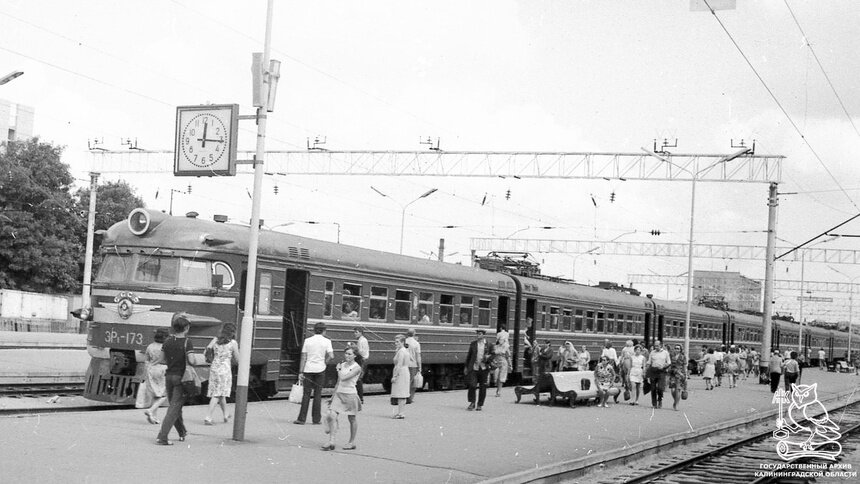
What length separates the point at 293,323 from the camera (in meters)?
21.3

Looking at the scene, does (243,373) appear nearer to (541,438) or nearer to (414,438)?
(414,438)

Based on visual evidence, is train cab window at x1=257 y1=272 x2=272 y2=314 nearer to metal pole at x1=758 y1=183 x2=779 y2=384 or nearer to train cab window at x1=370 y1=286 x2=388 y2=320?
train cab window at x1=370 y1=286 x2=388 y2=320

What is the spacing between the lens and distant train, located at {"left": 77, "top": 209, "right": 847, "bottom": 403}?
711 inches

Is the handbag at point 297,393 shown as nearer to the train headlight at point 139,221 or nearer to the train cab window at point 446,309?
the train headlight at point 139,221

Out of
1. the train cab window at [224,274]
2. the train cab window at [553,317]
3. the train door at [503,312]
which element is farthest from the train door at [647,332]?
the train cab window at [224,274]

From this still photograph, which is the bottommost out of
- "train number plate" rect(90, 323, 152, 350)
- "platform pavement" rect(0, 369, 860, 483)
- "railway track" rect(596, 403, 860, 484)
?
"railway track" rect(596, 403, 860, 484)

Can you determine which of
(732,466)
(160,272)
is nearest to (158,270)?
(160,272)

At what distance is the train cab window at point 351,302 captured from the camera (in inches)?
901

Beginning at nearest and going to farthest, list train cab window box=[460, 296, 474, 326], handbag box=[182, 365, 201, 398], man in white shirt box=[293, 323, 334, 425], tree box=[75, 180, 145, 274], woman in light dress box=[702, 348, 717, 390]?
handbag box=[182, 365, 201, 398]
man in white shirt box=[293, 323, 334, 425]
train cab window box=[460, 296, 474, 326]
woman in light dress box=[702, 348, 717, 390]
tree box=[75, 180, 145, 274]

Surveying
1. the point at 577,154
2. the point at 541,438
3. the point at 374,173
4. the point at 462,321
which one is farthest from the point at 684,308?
the point at 541,438

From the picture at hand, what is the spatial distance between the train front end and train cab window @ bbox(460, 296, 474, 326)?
1050 centimetres

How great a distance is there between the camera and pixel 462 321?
2867 cm

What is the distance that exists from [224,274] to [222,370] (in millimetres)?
3355

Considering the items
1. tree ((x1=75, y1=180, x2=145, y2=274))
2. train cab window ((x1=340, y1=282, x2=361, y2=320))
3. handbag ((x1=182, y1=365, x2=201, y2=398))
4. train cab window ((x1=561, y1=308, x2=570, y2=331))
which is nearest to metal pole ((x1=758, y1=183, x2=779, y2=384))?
train cab window ((x1=561, y1=308, x2=570, y2=331))
